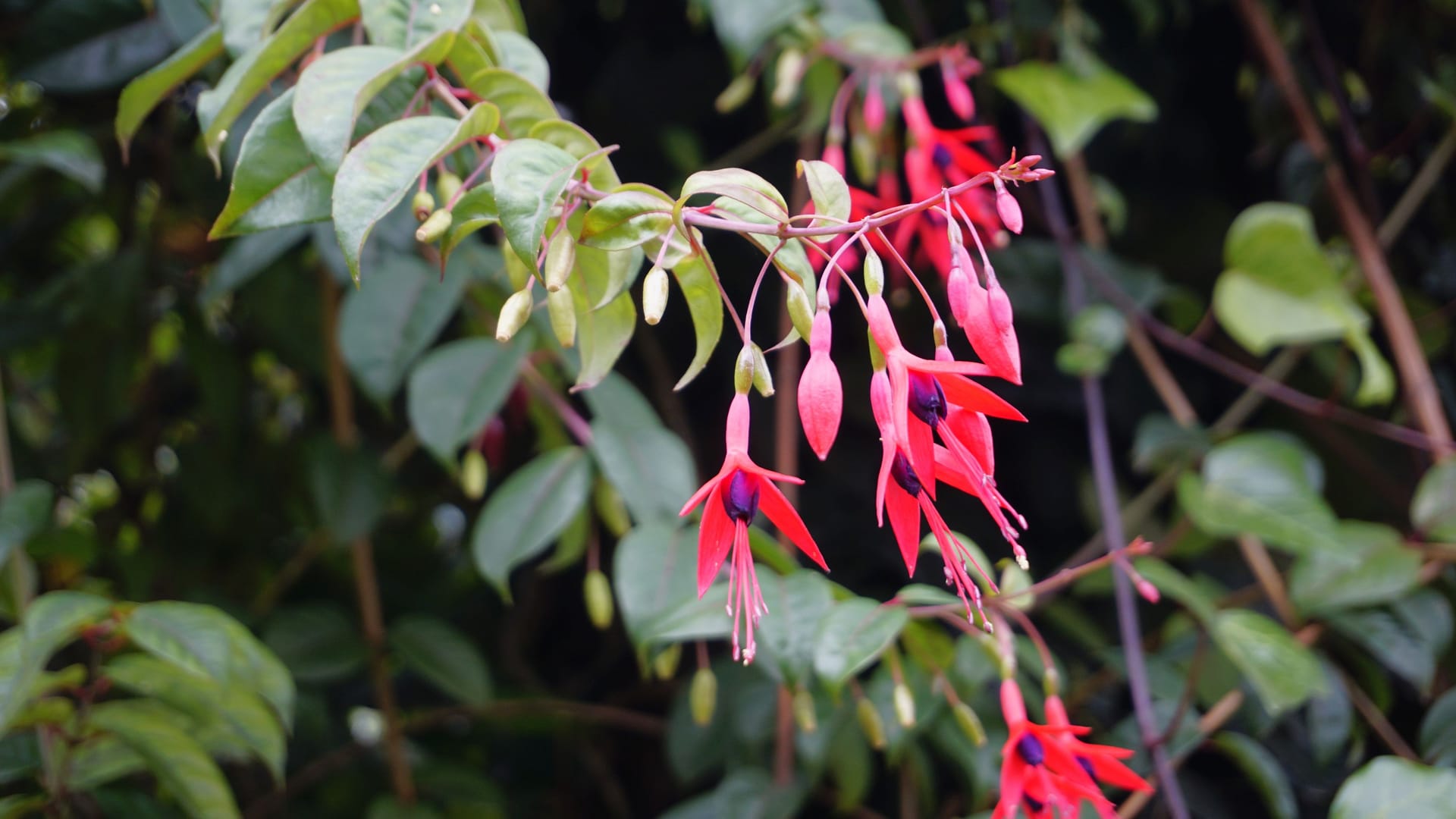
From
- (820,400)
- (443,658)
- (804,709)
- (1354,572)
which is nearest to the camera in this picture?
(820,400)

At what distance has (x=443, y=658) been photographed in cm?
96

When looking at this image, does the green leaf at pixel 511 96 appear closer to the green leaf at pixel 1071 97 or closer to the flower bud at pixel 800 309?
the flower bud at pixel 800 309

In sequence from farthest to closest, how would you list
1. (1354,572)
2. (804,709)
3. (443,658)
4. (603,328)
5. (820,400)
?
1. (443,658)
2. (1354,572)
3. (804,709)
4. (603,328)
5. (820,400)

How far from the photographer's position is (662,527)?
2.37 ft

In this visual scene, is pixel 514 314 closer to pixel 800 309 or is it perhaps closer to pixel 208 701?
pixel 800 309

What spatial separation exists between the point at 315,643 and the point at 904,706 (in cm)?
56

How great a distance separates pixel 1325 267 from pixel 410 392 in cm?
77

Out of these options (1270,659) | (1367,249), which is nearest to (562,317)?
(1270,659)

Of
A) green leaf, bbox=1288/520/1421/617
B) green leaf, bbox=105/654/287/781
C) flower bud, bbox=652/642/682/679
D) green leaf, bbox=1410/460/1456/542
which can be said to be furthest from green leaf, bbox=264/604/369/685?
green leaf, bbox=1410/460/1456/542

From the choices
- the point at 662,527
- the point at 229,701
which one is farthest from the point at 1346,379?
the point at 229,701

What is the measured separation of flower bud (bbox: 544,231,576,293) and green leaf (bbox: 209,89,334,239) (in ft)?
0.40

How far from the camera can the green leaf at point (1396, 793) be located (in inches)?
24.3

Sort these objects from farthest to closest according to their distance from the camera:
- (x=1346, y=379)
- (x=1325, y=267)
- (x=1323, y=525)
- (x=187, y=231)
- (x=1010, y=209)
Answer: (x=187, y=231), (x=1346, y=379), (x=1325, y=267), (x=1323, y=525), (x=1010, y=209)

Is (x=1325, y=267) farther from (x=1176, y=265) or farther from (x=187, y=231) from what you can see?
(x=187, y=231)
